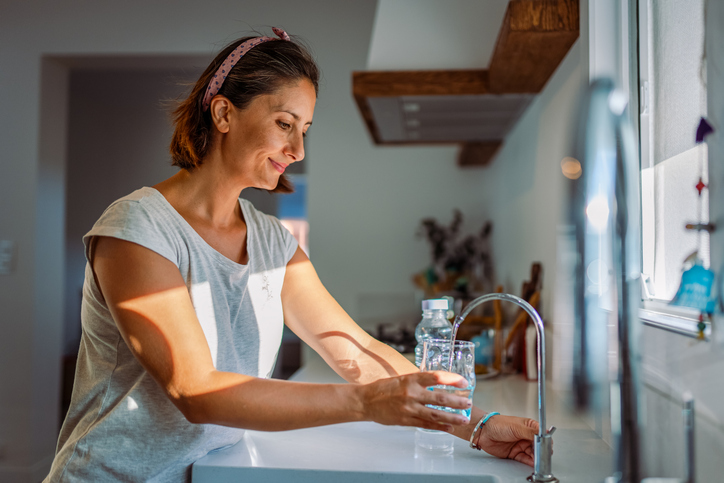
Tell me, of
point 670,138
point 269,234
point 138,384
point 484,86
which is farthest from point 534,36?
point 138,384

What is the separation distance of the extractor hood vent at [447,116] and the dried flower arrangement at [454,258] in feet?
2.29

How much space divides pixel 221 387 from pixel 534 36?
3.38ft

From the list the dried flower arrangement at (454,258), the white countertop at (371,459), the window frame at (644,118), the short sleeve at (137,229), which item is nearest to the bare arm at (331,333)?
the white countertop at (371,459)

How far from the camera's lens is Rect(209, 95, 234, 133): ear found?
1.01m

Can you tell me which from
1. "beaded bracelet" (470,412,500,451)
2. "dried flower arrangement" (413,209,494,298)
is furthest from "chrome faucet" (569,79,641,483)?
"dried flower arrangement" (413,209,494,298)

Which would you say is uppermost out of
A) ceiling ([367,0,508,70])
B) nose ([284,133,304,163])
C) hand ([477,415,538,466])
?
ceiling ([367,0,508,70])

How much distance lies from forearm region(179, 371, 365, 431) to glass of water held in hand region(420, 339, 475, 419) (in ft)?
0.43

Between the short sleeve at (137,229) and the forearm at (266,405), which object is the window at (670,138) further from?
the short sleeve at (137,229)

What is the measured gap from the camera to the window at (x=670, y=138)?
819 millimetres


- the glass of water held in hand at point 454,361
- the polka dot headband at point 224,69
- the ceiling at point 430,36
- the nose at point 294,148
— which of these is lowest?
the glass of water held in hand at point 454,361

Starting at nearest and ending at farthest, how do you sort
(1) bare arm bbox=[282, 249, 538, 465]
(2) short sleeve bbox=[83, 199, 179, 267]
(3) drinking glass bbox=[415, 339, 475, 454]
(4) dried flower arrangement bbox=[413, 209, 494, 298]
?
1. (2) short sleeve bbox=[83, 199, 179, 267]
2. (3) drinking glass bbox=[415, 339, 475, 454]
3. (1) bare arm bbox=[282, 249, 538, 465]
4. (4) dried flower arrangement bbox=[413, 209, 494, 298]

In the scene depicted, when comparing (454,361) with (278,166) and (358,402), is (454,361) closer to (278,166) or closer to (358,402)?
(358,402)

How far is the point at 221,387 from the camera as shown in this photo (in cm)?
75

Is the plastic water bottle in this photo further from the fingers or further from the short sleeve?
the short sleeve
